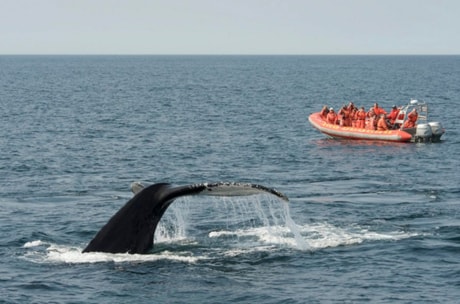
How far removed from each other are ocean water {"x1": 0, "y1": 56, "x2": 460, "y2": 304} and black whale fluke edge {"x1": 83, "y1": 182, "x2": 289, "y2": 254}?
430 millimetres

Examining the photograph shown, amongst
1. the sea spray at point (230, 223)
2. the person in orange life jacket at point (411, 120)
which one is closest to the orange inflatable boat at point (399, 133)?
the person in orange life jacket at point (411, 120)

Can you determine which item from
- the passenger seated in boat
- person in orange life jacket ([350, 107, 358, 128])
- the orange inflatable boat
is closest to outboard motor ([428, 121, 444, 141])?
the orange inflatable boat

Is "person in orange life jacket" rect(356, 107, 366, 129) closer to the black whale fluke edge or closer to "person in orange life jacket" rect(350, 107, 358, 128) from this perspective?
"person in orange life jacket" rect(350, 107, 358, 128)

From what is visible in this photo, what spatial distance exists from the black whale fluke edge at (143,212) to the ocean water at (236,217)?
43cm

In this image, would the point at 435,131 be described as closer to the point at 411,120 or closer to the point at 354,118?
the point at 411,120

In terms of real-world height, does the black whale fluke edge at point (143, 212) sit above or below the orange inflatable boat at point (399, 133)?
above

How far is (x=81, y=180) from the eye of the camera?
36438 millimetres

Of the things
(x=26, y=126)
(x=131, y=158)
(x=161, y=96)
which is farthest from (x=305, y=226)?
(x=161, y=96)

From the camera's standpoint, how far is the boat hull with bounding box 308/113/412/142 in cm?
4834

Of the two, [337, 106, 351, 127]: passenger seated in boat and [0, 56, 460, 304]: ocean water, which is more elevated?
[337, 106, 351, 127]: passenger seated in boat

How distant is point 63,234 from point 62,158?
19.7 m

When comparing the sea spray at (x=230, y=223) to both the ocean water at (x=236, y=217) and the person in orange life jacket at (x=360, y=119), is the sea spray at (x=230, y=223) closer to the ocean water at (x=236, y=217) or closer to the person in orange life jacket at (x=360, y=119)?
the ocean water at (x=236, y=217)

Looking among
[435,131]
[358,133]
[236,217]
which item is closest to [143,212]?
[236,217]

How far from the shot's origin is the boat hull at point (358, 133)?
159 feet
